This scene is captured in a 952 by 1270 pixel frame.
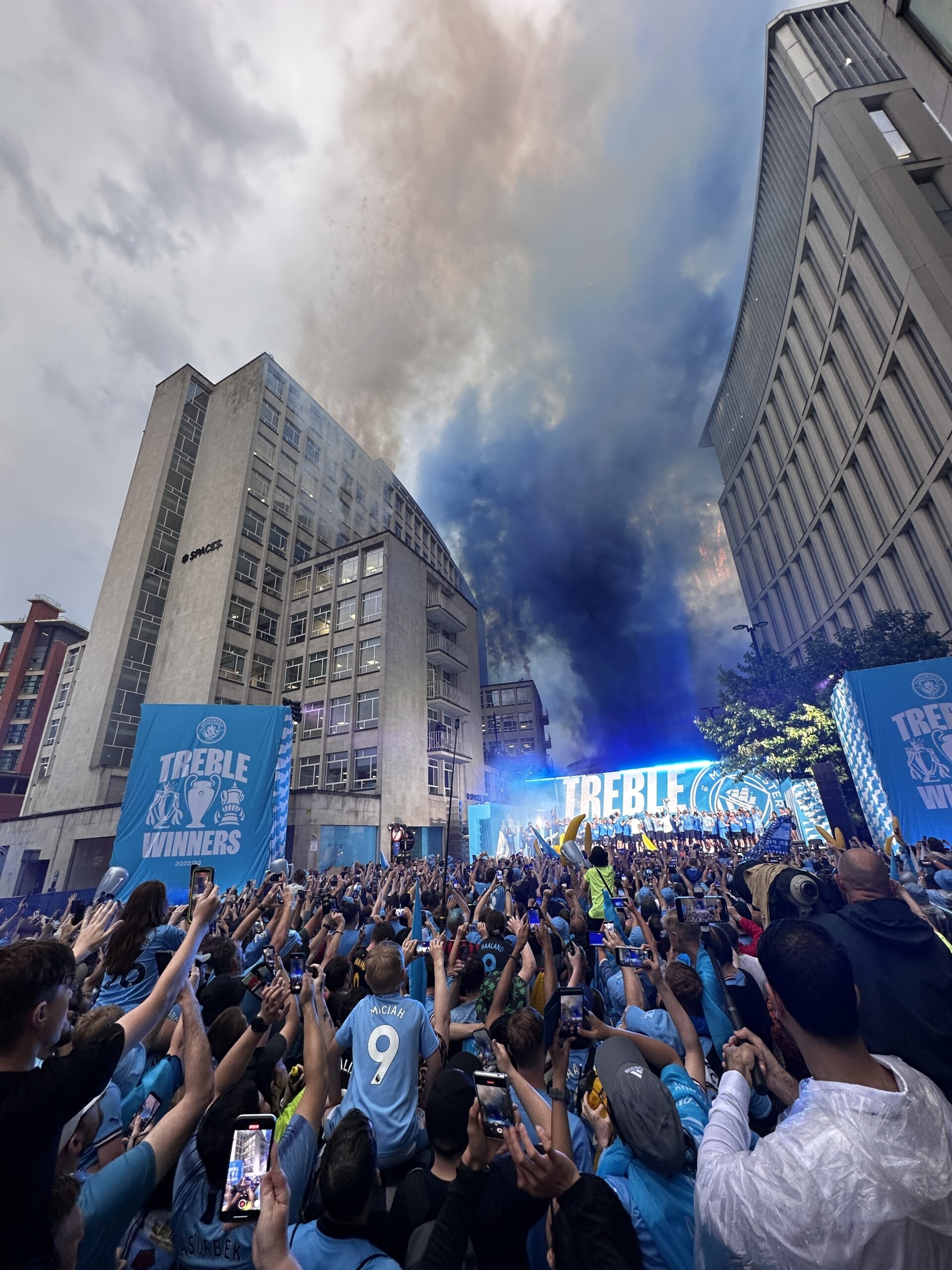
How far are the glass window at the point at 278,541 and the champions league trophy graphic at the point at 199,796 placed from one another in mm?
30731

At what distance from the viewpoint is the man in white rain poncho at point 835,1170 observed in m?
1.45

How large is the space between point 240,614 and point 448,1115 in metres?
37.2

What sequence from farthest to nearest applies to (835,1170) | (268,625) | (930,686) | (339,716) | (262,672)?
(268,625)
(262,672)
(339,716)
(930,686)
(835,1170)

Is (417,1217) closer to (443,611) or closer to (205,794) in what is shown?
(205,794)

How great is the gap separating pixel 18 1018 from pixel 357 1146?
57.2 inches

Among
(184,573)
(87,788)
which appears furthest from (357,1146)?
(184,573)

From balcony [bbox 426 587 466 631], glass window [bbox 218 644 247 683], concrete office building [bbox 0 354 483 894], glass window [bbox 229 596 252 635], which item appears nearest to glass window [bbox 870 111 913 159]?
concrete office building [bbox 0 354 483 894]

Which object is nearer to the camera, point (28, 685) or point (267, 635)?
point (267, 635)

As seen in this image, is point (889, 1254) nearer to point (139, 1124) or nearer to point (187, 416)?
point (139, 1124)

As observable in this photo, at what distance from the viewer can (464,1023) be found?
4656 mm

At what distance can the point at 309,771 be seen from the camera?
3403cm

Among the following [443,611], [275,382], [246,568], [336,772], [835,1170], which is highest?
[275,382]

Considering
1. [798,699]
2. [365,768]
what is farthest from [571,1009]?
[365,768]

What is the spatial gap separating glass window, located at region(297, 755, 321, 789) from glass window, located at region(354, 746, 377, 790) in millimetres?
2870
